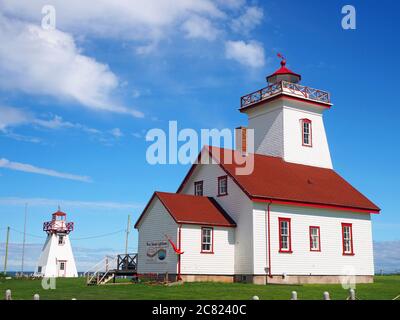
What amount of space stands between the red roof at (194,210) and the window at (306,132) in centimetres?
975

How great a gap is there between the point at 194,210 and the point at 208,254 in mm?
2738

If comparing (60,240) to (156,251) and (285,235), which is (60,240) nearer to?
(156,251)

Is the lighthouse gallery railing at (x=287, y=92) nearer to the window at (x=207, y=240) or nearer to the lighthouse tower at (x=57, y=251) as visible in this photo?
the window at (x=207, y=240)

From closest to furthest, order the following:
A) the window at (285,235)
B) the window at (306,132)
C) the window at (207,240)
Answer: the window at (207,240) → the window at (285,235) → the window at (306,132)

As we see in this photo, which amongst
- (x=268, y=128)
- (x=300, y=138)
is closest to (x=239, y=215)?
(x=268, y=128)

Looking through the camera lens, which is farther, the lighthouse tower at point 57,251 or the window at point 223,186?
the lighthouse tower at point 57,251

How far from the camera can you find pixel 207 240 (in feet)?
102

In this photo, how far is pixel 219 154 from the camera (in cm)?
3519

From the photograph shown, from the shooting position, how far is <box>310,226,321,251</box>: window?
33.7 meters

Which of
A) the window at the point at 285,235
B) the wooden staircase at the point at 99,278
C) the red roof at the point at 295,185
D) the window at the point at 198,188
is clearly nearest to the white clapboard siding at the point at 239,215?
the red roof at the point at 295,185

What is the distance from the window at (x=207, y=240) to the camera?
30969 mm

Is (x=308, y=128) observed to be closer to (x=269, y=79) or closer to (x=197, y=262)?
(x=269, y=79)
